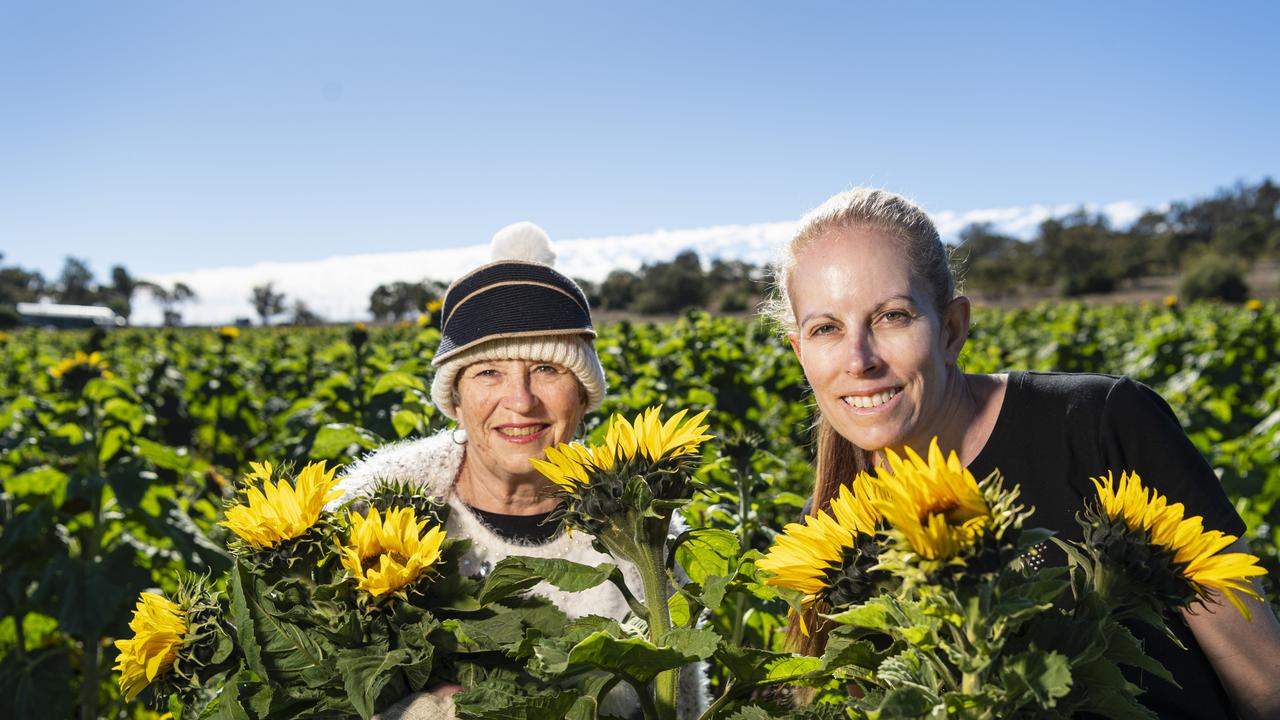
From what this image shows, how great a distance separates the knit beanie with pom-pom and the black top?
1.12ft

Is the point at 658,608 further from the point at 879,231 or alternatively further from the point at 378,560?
the point at 879,231

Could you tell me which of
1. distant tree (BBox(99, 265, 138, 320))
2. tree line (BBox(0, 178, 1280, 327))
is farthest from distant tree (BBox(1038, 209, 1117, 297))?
distant tree (BBox(99, 265, 138, 320))

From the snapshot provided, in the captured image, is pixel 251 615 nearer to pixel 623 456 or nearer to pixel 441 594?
pixel 441 594

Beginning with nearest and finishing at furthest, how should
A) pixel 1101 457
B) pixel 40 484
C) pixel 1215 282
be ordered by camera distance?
pixel 1101 457 → pixel 40 484 → pixel 1215 282

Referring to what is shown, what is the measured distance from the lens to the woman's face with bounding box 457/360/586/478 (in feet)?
7.03

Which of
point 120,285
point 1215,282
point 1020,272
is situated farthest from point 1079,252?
point 120,285

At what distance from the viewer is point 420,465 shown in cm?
227

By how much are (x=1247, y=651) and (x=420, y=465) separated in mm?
1736

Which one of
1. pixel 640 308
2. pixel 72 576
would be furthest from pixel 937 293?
pixel 640 308

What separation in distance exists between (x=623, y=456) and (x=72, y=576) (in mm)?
3308

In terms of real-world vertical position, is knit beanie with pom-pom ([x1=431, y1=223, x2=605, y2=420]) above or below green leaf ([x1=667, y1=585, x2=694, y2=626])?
above

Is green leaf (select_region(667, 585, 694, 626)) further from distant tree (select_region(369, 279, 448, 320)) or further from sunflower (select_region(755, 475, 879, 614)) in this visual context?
distant tree (select_region(369, 279, 448, 320))

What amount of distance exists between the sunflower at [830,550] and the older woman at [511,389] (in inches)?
47.2

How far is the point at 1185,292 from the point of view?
3566 cm
